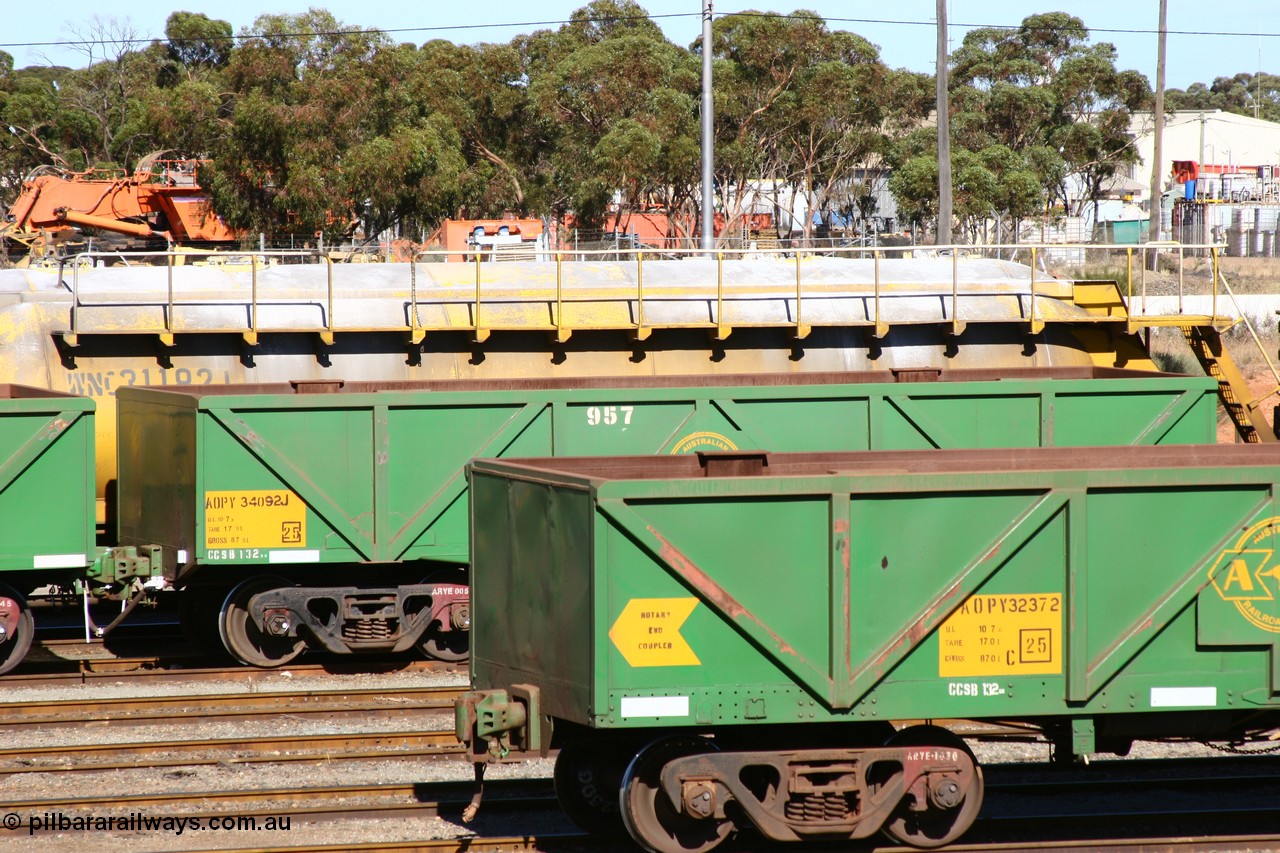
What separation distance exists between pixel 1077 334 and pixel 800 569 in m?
13.5

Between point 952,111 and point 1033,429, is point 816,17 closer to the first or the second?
point 952,111

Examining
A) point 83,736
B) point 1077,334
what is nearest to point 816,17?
point 1077,334

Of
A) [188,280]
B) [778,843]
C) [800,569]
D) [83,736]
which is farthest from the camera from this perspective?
[188,280]

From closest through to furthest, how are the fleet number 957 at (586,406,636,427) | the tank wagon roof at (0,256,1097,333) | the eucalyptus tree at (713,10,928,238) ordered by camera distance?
the fleet number 957 at (586,406,636,427) < the tank wagon roof at (0,256,1097,333) < the eucalyptus tree at (713,10,928,238)

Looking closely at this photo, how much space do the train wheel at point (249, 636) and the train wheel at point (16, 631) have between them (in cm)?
180

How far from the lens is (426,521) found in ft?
42.8

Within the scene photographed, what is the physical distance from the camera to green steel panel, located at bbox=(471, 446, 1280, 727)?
7.41 meters

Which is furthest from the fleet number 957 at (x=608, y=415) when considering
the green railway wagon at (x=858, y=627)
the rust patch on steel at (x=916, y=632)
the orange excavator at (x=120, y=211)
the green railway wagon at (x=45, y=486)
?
the orange excavator at (x=120, y=211)

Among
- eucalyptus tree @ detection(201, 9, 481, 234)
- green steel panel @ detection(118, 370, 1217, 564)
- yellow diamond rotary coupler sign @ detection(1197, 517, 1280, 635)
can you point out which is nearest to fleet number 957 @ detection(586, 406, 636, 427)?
green steel panel @ detection(118, 370, 1217, 564)

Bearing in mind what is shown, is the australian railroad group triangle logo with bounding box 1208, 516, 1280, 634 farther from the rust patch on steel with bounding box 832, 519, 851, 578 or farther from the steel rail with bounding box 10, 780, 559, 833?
the steel rail with bounding box 10, 780, 559, 833

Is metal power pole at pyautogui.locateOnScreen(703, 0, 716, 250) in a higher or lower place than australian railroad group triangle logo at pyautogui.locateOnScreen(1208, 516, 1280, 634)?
higher

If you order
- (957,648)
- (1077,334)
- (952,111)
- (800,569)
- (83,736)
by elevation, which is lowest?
(83,736)

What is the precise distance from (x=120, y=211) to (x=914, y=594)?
123ft

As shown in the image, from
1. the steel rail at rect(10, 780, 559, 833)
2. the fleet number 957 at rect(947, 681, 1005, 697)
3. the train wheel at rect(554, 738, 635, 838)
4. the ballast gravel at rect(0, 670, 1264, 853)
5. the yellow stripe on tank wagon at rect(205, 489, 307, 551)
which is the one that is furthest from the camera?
the yellow stripe on tank wagon at rect(205, 489, 307, 551)
